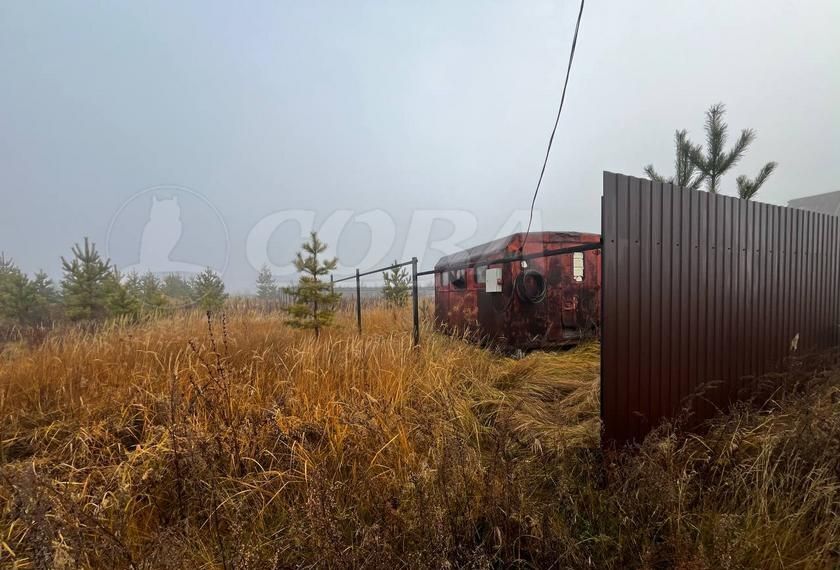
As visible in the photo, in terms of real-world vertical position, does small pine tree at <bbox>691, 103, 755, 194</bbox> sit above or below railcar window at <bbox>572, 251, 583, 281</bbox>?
above

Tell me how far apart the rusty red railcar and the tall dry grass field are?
1590 mm

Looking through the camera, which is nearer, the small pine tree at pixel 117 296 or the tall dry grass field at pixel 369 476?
the tall dry grass field at pixel 369 476

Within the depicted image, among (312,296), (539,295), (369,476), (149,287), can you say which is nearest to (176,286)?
(149,287)

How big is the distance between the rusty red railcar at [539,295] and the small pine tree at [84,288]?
11.1m

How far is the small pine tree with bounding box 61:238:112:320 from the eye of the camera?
954 centimetres

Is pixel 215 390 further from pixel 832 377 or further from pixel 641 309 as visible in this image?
pixel 832 377

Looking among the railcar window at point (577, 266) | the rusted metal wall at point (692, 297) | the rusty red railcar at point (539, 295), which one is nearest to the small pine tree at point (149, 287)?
the rusty red railcar at point (539, 295)

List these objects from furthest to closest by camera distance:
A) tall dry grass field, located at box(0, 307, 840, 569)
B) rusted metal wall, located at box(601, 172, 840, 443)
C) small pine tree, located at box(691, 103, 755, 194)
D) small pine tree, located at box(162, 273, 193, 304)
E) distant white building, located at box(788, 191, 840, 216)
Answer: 1. distant white building, located at box(788, 191, 840, 216)
2. small pine tree, located at box(162, 273, 193, 304)
3. small pine tree, located at box(691, 103, 755, 194)
4. rusted metal wall, located at box(601, 172, 840, 443)
5. tall dry grass field, located at box(0, 307, 840, 569)

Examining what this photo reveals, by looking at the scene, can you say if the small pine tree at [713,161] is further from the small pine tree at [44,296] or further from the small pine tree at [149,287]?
the small pine tree at [44,296]

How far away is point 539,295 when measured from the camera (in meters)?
4.62

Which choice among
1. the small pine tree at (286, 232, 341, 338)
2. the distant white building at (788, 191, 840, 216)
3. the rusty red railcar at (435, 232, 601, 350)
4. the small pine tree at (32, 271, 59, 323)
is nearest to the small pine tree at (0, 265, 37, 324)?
the small pine tree at (32, 271, 59, 323)

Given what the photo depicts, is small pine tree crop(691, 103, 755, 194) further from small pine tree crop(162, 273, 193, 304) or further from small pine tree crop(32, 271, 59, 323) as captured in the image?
small pine tree crop(32, 271, 59, 323)

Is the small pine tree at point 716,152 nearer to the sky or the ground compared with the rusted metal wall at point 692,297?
nearer to the sky

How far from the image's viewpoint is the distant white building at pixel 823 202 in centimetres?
1005
